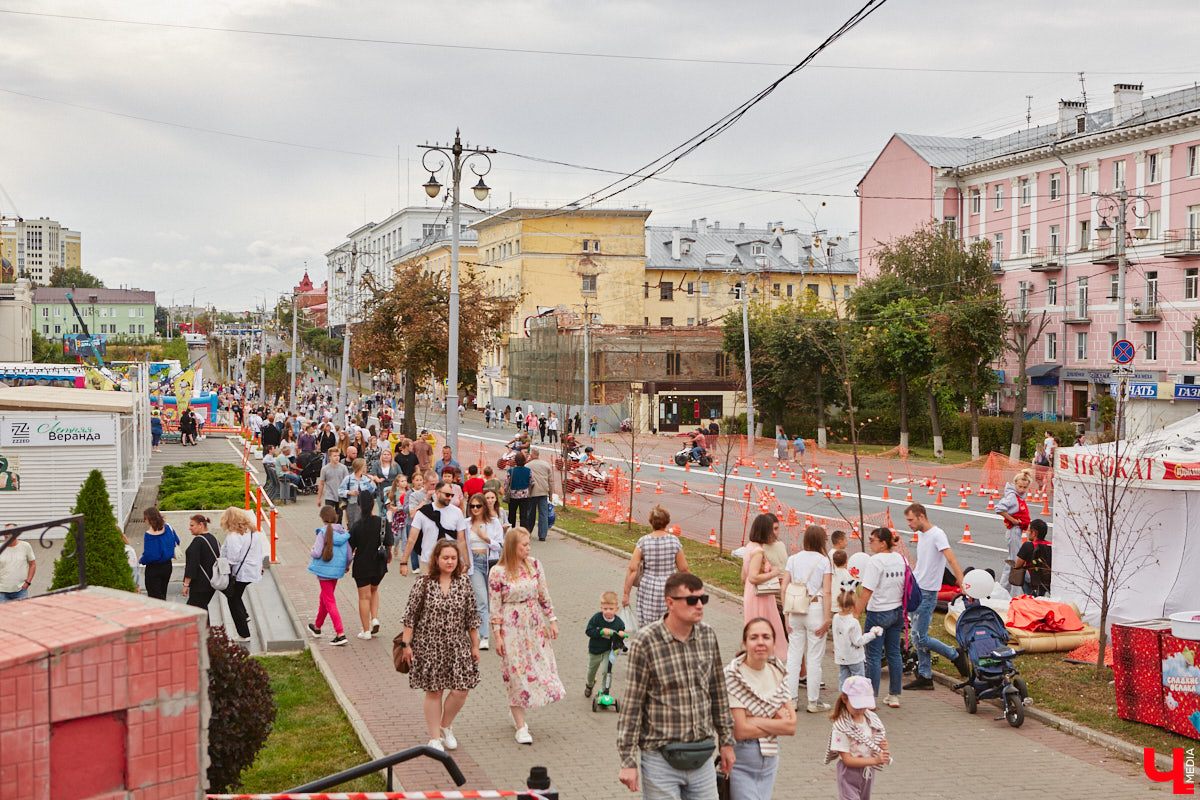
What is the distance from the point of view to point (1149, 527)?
12.9 meters

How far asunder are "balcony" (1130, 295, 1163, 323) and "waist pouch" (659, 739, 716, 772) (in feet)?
168

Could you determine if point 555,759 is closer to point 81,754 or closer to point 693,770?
point 693,770

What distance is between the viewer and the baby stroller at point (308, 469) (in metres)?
28.5

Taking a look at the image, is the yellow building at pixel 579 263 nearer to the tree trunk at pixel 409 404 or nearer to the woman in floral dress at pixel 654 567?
the tree trunk at pixel 409 404

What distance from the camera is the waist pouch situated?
551 centimetres

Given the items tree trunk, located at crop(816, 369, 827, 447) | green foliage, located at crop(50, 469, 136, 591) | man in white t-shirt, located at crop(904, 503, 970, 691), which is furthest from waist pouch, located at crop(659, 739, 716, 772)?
tree trunk, located at crop(816, 369, 827, 447)

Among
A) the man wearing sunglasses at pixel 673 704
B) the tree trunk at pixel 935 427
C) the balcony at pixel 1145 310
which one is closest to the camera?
the man wearing sunglasses at pixel 673 704

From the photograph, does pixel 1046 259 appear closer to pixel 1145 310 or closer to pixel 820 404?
pixel 1145 310

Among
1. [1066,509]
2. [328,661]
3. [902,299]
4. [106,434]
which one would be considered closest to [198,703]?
[328,661]

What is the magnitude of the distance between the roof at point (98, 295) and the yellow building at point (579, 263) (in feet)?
340

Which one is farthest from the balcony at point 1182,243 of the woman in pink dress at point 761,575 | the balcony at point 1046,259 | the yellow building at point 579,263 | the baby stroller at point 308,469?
the woman in pink dress at point 761,575

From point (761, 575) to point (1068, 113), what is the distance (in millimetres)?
56054

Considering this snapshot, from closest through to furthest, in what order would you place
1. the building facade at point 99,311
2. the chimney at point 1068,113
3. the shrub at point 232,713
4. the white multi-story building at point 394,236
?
the shrub at point 232,713, the chimney at point 1068,113, the white multi-story building at point 394,236, the building facade at point 99,311

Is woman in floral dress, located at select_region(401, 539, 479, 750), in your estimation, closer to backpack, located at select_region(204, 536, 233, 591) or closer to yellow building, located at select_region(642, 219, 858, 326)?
backpack, located at select_region(204, 536, 233, 591)
